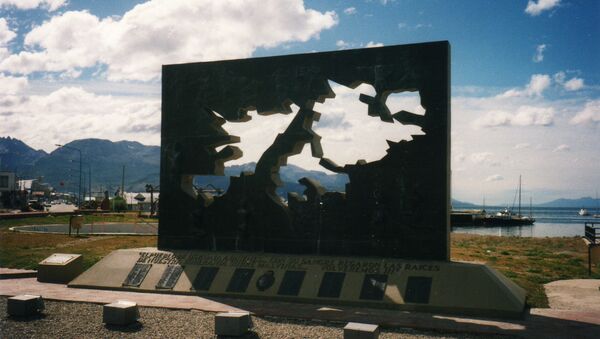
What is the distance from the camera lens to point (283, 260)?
49.7 feet

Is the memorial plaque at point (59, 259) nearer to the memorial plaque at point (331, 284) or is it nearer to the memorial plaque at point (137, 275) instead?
the memorial plaque at point (137, 275)

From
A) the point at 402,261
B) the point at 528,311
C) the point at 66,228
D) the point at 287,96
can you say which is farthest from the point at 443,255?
the point at 66,228

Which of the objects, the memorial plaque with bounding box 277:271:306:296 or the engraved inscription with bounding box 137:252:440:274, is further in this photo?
the memorial plaque with bounding box 277:271:306:296

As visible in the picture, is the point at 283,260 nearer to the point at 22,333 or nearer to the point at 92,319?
the point at 92,319

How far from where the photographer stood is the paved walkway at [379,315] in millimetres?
11156

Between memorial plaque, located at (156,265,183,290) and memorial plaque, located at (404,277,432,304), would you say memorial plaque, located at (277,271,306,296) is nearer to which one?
memorial plaque, located at (404,277,432,304)

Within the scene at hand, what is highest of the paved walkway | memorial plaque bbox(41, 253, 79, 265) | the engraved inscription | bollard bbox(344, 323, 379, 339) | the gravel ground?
the engraved inscription

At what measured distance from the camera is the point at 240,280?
1489cm

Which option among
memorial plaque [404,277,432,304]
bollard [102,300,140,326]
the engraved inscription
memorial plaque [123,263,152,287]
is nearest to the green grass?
memorial plaque [404,277,432,304]

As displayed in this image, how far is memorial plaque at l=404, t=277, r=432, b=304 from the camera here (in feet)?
42.8

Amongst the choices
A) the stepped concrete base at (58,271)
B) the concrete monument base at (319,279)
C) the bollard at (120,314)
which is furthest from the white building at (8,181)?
the bollard at (120,314)

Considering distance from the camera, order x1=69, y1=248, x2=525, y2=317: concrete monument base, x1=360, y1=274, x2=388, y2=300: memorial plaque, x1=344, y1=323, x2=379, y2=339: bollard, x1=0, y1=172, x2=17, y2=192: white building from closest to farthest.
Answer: x1=344, y1=323, x2=379, y2=339: bollard < x1=69, y1=248, x2=525, y2=317: concrete monument base < x1=360, y1=274, x2=388, y2=300: memorial plaque < x1=0, y1=172, x2=17, y2=192: white building

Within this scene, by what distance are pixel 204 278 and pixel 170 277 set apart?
1.05 metres

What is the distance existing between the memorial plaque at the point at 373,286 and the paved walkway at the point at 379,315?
16.0 inches
